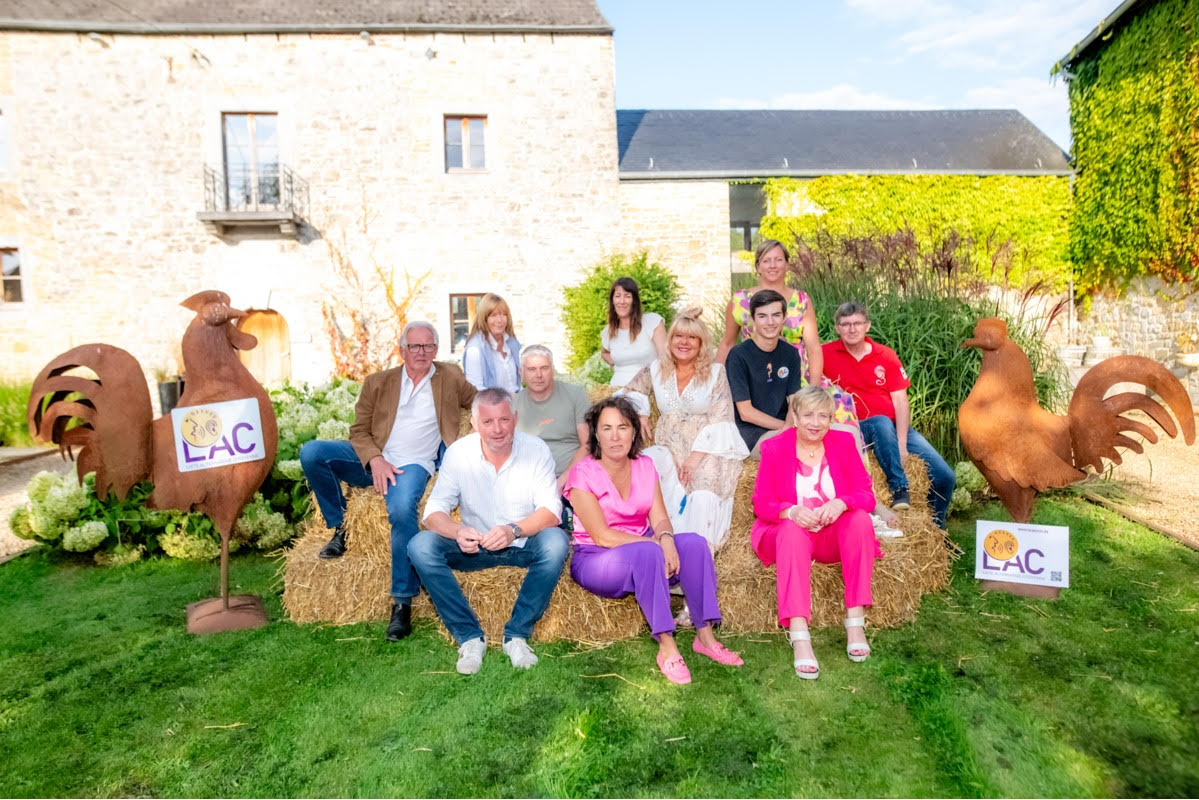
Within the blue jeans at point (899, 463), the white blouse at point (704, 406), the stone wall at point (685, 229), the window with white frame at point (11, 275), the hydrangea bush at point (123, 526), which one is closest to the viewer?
the white blouse at point (704, 406)

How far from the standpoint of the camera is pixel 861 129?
13000 millimetres

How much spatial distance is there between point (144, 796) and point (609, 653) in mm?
1569

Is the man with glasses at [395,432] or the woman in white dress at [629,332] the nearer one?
the man with glasses at [395,432]

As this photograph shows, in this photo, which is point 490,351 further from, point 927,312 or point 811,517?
point 927,312

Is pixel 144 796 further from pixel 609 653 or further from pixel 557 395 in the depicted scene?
pixel 557 395

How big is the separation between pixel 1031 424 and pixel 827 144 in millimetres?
10280

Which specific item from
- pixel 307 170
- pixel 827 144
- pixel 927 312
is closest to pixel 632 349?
pixel 927 312

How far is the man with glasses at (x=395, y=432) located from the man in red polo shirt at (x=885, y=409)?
6.74 feet

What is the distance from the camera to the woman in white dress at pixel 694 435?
314cm

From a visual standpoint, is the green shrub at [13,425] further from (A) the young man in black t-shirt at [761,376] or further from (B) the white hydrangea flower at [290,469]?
(A) the young man in black t-shirt at [761,376]

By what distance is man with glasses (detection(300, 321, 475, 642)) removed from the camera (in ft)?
11.3

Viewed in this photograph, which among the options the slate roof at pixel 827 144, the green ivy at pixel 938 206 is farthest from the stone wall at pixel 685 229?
the green ivy at pixel 938 206

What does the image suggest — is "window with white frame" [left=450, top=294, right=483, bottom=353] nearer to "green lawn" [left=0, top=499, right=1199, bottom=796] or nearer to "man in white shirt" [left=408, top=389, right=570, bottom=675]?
"green lawn" [left=0, top=499, right=1199, bottom=796]

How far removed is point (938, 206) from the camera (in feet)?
37.8
